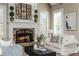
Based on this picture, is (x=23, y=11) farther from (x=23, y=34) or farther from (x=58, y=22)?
(x=58, y=22)

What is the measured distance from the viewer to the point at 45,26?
295 cm

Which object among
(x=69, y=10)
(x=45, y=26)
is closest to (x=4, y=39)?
(x=45, y=26)

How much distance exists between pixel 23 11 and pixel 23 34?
1.73 ft

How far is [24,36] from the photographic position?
3.04 m

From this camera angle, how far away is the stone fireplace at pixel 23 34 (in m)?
2.96

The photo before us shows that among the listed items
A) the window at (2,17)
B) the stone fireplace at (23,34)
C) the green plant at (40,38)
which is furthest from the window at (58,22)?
the window at (2,17)

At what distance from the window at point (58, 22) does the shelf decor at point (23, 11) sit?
1.94 ft

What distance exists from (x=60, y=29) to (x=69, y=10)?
471 mm

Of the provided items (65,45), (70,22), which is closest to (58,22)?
(70,22)

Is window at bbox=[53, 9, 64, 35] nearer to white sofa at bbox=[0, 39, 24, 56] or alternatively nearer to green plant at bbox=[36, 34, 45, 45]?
green plant at bbox=[36, 34, 45, 45]

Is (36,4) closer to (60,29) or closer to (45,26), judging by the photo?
(45,26)

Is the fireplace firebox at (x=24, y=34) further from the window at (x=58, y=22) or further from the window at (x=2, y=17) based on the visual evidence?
the window at (x=58, y=22)

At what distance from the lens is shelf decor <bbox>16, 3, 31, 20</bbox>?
114 inches

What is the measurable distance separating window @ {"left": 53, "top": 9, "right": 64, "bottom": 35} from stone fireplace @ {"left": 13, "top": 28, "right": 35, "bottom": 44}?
52cm
